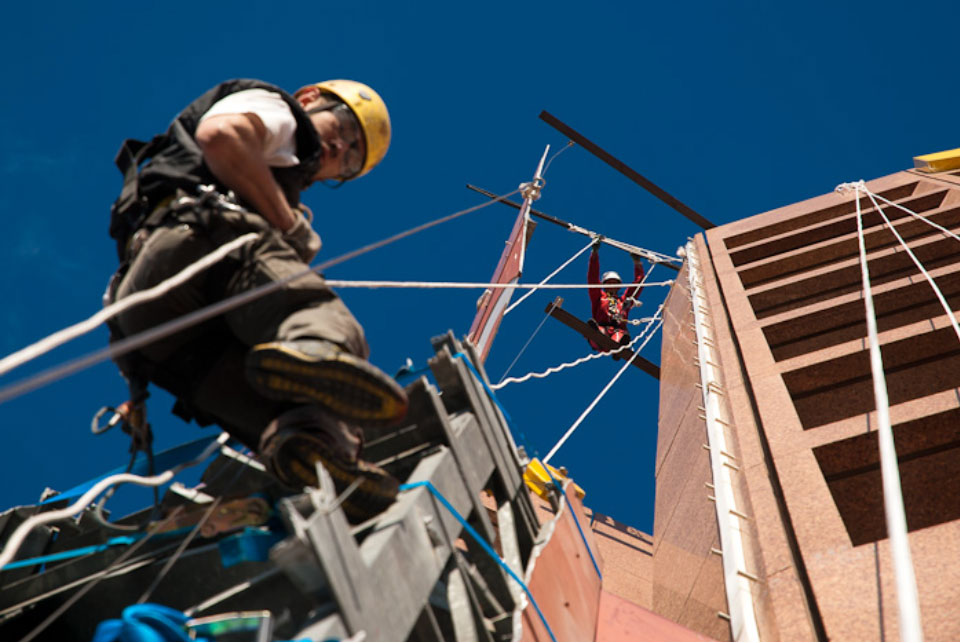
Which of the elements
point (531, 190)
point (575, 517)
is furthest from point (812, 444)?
point (531, 190)

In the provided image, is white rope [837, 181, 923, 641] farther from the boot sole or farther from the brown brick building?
the boot sole

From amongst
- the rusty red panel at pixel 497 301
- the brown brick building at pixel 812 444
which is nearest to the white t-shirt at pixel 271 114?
the brown brick building at pixel 812 444

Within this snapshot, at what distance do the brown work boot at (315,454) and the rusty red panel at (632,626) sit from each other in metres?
1.46

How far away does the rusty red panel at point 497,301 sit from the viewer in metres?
10.0

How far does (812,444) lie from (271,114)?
Result: 10.4 ft

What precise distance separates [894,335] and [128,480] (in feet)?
14.8

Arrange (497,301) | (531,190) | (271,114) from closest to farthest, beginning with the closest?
(271,114)
(497,301)
(531,190)

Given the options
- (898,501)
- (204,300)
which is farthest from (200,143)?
(898,501)

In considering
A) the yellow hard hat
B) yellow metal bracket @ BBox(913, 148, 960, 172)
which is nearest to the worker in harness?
the yellow hard hat

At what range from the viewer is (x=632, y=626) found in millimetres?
3818

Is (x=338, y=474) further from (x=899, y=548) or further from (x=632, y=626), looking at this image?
(x=632, y=626)

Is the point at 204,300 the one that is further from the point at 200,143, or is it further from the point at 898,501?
the point at 898,501

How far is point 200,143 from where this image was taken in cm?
282

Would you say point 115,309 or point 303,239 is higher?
point 303,239
